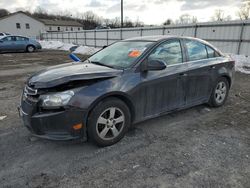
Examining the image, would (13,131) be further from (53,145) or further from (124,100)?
(124,100)

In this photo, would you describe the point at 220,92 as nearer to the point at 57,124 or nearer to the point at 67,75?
the point at 67,75

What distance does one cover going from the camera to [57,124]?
260cm

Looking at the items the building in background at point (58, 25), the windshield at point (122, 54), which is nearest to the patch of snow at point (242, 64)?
the windshield at point (122, 54)

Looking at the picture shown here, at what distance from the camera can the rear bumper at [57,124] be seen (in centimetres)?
258

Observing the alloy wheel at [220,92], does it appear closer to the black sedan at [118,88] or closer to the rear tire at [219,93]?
the rear tire at [219,93]

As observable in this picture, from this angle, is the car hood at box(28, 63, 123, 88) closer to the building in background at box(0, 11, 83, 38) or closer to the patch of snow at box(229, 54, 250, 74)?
the patch of snow at box(229, 54, 250, 74)

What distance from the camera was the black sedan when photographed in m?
2.63

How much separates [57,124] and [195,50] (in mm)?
2973

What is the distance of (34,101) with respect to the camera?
8.79 ft

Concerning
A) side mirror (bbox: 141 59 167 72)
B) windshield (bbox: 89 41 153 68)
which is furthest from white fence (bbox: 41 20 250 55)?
side mirror (bbox: 141 59 167 72)

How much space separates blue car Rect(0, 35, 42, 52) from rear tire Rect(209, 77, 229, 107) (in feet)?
60.6

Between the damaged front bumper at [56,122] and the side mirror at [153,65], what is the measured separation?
1201 mm

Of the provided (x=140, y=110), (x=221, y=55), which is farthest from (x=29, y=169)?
(x=221, y=55)

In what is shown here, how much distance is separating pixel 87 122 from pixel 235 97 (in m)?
4.42
